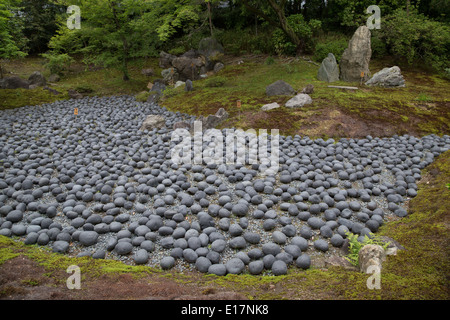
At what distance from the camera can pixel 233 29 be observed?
1709 cm

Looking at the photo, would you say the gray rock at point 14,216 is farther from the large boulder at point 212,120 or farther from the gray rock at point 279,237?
the large boulder at point 212,120

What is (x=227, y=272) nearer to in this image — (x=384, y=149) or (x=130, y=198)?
(x=130, y=198)

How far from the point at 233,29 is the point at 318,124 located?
45.1ft

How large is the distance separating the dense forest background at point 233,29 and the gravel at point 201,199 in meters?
5.92

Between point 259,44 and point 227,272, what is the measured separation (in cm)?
1372

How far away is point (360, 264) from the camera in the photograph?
215 centimetres

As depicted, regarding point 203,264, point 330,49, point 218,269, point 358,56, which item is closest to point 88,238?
point 203,264

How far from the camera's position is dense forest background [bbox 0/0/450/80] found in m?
9.48

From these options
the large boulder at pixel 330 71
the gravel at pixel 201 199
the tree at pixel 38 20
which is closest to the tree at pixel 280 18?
the large boulder at pixel 330 71

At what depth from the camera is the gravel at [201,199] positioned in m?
2.67

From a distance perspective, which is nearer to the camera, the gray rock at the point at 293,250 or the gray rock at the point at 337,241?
the gray rock at the point at 293,250

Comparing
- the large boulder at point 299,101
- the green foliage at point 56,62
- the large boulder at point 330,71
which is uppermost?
the green foliage at point 56,62
